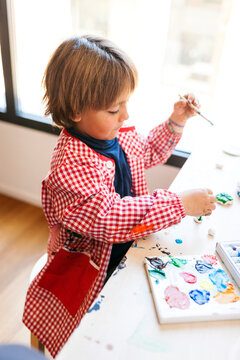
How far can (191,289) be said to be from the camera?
570 millimetres

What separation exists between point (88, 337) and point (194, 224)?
0.38 metres

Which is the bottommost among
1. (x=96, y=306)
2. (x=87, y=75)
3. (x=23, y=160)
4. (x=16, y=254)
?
(x=16, y=254)

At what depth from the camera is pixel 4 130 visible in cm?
193

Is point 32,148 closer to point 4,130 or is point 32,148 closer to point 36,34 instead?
point 4,130

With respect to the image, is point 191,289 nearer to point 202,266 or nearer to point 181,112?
point 202,266

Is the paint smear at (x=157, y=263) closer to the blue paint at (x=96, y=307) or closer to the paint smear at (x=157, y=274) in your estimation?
the paint smear at (x=157, y=274)

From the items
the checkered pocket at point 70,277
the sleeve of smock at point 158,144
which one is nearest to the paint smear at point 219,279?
the checkered pocket at point 70,277

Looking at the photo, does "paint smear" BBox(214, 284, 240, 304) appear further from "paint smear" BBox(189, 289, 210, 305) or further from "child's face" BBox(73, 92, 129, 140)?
"child's face" BBox(73, 92, 129, 140)

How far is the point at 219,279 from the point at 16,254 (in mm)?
1295

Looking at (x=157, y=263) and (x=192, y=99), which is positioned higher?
(x=192, y=99)

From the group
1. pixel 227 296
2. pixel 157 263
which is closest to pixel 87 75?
pixel 157 263

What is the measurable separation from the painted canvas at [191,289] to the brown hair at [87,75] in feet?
1.28

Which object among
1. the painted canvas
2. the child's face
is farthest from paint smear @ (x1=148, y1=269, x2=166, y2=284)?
the child's face

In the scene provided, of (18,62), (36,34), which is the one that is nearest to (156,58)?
(36,34)
